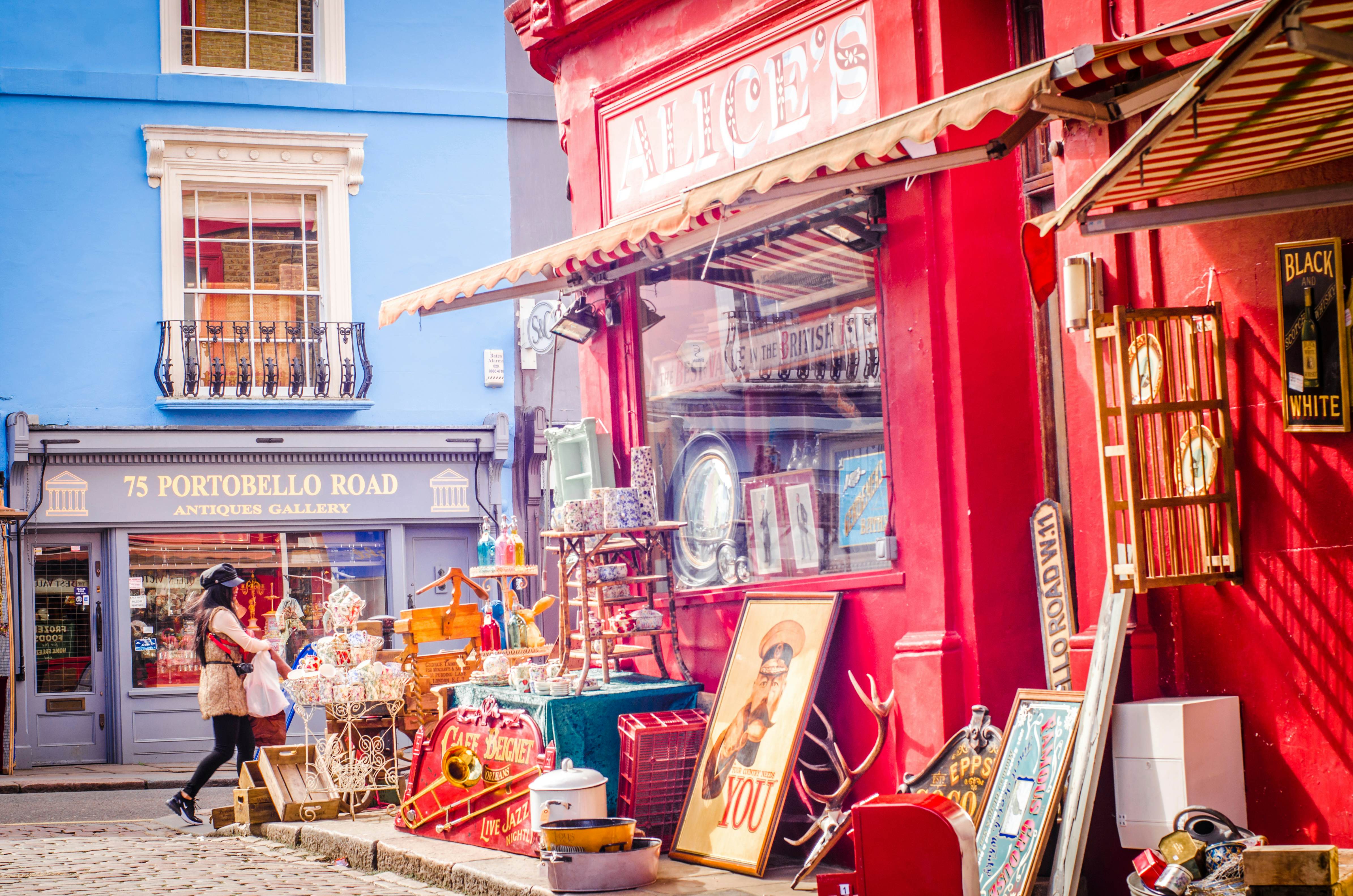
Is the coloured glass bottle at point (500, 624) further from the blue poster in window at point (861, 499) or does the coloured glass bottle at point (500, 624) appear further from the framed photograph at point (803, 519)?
the blue poster in window at point (861, 499)

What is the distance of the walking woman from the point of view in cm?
938

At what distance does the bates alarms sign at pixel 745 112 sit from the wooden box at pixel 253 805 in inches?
170

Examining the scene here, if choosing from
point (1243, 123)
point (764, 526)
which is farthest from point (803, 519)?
point (1243, 123)

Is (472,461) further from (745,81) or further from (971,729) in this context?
(971,729)

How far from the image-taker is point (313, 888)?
268 inches

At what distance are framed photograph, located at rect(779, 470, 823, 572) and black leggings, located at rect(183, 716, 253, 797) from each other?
4.36 metres

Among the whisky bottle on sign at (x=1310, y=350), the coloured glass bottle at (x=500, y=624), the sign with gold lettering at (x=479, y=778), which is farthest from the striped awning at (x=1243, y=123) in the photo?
the coloured glass bottle at (x=500, y=624)

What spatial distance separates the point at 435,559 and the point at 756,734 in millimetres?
9421

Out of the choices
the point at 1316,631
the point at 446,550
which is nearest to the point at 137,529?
the point at 446,550

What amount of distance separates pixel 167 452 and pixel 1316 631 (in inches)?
485

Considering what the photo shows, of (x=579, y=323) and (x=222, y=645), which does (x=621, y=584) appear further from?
(x=222, y=645)

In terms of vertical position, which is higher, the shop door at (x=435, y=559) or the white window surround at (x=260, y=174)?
the white window surround at (x=260, y=174)

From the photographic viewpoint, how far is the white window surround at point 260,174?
14633mm

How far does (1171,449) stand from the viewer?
16.9 ft
